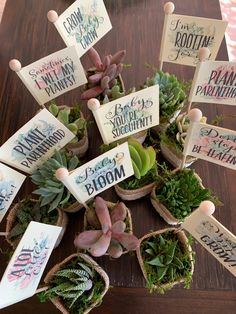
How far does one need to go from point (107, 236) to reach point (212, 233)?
0.21 m

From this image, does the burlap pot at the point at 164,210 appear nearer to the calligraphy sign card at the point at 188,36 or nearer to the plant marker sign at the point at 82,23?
the calligraphy sign card at the point at 188,36

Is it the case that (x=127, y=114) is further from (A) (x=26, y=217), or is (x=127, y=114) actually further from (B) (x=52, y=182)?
(A) (x=26, y=217)

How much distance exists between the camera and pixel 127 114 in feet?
2.40

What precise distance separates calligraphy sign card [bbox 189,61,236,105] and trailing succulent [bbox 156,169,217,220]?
190mm

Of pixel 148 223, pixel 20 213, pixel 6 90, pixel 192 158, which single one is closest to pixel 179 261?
pixel 148 223

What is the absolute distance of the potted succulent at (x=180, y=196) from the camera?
75 cm

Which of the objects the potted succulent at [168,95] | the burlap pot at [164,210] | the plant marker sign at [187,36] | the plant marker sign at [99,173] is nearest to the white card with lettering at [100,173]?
the plant marker sign at [99,173]

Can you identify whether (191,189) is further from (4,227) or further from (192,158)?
(4,227)

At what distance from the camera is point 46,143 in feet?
2.47

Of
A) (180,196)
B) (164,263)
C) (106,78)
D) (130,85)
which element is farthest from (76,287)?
(130,85)

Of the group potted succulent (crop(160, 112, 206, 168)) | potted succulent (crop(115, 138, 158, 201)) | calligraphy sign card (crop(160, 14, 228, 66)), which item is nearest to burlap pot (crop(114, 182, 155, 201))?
potted succulent (crop(115, 138, 158, 201))

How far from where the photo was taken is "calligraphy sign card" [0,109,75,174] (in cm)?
70

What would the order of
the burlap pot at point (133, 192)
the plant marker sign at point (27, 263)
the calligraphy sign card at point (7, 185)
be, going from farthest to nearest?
the burlap pot at point (133, 192) → the calligraphy sign card at point (7, 185) → the plant marker sign at point (27, 263)

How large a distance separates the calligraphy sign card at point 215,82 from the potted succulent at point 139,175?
18 cm
